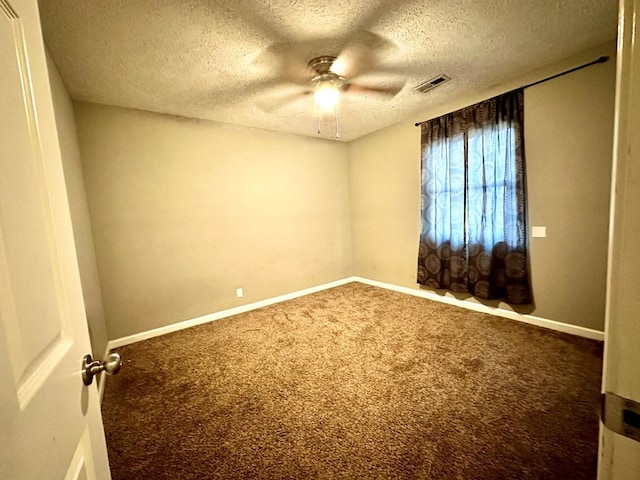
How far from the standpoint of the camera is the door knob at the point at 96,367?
0.66m

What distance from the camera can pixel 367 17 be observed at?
5.36ft

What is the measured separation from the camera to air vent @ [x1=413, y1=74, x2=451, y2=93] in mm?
2430

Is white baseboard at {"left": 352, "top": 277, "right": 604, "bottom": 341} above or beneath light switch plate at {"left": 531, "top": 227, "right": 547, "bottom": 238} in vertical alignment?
beneath

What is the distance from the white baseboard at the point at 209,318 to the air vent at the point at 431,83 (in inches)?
118

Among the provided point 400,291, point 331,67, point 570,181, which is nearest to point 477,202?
point 570,181

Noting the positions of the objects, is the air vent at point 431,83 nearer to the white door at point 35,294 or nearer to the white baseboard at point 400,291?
the white baseboard at point 400,291

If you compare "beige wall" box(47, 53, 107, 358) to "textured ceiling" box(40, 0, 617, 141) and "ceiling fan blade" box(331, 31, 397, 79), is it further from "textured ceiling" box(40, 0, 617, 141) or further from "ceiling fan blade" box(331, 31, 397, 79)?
"ceiling fan blade" box(331, 31, 397, 79)

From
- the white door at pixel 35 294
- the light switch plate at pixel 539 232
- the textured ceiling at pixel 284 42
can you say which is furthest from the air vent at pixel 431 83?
the white door at pixel 35 294

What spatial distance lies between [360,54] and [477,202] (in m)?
2.00

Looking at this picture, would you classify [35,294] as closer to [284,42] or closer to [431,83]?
[284,42]

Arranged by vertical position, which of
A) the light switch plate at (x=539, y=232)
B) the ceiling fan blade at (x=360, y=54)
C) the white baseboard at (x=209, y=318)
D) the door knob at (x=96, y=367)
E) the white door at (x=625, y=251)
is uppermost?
the ceiling fan blade at (x=360, y=54)

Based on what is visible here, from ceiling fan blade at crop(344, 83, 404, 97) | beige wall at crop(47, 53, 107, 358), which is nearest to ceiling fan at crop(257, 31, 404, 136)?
ceiling fan blade at crop(344, 83, 404, 97)

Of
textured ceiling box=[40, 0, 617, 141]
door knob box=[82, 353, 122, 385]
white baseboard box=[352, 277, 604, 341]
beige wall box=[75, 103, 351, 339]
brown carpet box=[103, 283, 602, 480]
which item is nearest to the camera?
door knob box=[82, 353, 122, 385]

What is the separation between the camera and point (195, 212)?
3.07m
